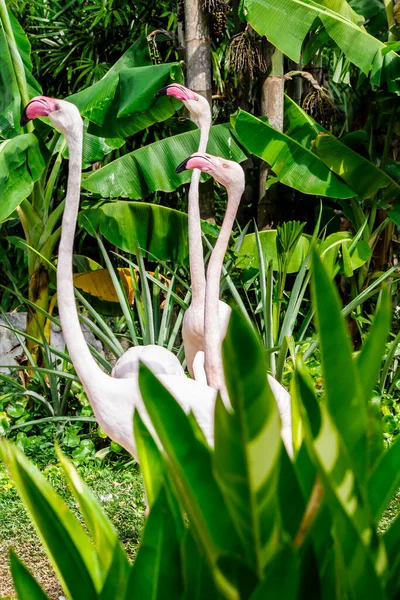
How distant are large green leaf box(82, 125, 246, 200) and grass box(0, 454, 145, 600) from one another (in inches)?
72.5

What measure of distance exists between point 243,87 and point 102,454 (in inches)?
131

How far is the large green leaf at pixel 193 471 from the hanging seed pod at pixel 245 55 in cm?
464

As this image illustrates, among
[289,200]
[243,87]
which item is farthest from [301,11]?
[289,200]

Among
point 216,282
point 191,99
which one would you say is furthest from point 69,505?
point 191,99

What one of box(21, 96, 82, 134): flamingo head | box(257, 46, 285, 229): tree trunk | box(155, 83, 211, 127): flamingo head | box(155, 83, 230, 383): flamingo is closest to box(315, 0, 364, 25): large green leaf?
box(257, 46, 285, 229): tree trunk

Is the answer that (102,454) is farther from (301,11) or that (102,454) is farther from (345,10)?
(345,10)

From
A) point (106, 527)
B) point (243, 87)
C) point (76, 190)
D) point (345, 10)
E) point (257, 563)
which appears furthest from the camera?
point (243, 87)

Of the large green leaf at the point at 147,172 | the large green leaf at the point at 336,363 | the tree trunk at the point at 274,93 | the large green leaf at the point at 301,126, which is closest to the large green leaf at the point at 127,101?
the large green leaf at the point at 147,172

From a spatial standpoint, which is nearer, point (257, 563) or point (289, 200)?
point (257, 563)

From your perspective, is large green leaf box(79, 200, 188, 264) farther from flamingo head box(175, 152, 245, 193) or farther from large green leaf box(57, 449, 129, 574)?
large green leaf box(57, 449, 129, 574)

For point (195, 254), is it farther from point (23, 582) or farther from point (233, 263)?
point (23, 582)

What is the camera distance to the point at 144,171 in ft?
15.8

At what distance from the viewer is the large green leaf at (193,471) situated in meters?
0.66

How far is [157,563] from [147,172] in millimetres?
4287
